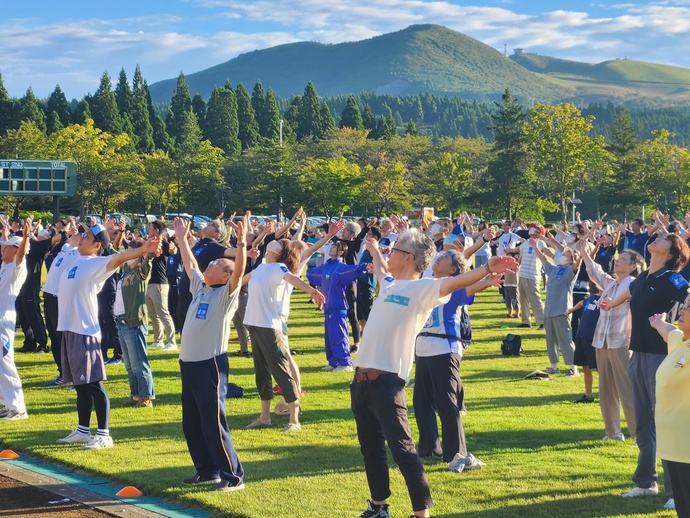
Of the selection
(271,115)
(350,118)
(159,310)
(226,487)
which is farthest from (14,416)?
(350,118)

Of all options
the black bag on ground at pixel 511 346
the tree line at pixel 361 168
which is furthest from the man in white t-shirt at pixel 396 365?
the tree line at pixel 361 168

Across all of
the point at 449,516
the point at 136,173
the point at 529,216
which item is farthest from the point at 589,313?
the point at 529,216

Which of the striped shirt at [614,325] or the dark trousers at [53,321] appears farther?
the dark trousers at [53,321]

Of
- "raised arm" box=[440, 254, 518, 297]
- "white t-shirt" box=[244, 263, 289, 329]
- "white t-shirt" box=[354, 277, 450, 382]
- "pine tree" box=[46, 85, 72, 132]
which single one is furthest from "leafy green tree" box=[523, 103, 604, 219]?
"raised arm" box=[440, 254, 518, 297]

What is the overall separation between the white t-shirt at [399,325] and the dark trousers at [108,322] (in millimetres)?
6589

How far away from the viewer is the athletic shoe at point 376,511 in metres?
6.00

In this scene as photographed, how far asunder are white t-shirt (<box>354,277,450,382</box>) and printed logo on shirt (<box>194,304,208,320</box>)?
179cm

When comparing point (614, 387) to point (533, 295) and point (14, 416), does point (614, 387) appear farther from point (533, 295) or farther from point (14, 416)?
point (533, 295)

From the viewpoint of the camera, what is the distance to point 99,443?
330 inches

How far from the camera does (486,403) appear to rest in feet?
34.3

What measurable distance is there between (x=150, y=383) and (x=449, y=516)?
5.22 metres

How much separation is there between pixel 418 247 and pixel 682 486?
2280 mm

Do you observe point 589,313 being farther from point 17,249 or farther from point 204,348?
point 17,249

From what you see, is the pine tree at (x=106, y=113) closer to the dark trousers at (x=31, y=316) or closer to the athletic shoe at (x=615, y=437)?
the dark trousers at (x=31, y=316)
